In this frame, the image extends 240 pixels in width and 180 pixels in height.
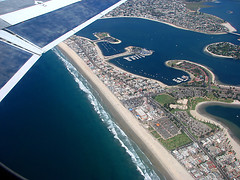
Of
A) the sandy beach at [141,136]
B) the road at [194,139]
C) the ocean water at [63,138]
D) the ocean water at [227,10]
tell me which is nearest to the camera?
the ocean water at [63,138]

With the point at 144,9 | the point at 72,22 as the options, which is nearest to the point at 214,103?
the point at 72,22

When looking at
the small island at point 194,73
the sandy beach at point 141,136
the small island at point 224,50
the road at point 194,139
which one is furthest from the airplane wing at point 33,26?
the small island at point 224,50

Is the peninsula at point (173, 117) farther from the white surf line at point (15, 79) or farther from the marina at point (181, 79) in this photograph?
the white surf line at point (15, 79)

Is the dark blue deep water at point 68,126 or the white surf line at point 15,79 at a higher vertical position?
the white surf line at point 15,79

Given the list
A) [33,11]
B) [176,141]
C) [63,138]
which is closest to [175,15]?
[176,141]

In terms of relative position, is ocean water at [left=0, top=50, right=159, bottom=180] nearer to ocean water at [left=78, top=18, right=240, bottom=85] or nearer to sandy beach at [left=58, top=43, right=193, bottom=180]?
sandy beach at [left=58, top=43, right=193, bottom=180]

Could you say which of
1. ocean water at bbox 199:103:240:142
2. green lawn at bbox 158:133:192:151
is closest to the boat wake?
green lawn at bbox 158:133:192:151

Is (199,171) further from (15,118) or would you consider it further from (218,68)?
(218,68)
